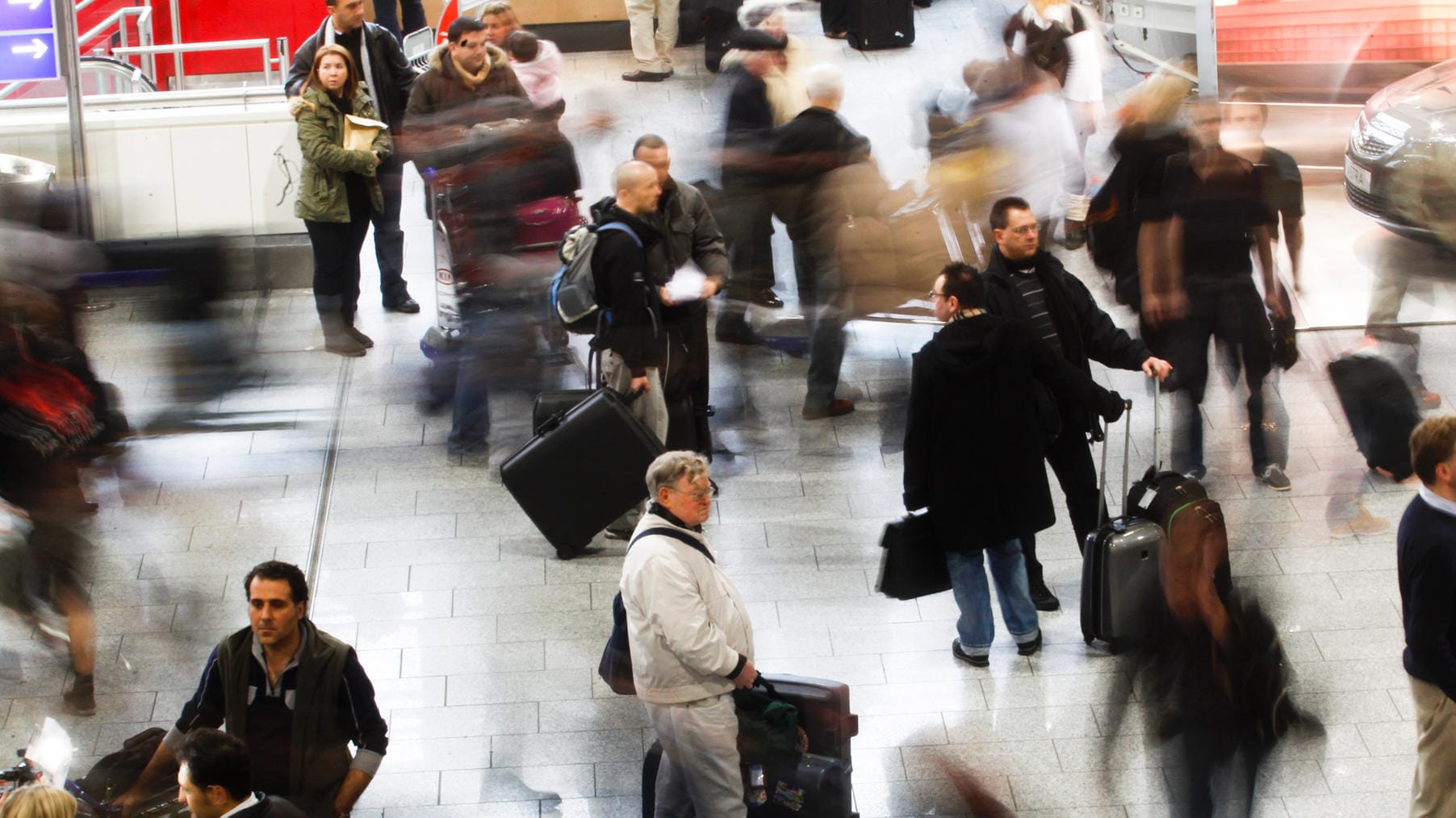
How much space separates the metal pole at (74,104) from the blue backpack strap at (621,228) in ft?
13.0

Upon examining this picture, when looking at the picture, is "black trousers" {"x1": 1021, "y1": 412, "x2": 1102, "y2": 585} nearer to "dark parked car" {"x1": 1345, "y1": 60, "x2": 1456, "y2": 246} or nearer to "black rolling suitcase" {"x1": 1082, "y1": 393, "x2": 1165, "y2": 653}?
"black rolling suitcase" {"x1": 1082, "y1": 393, "x2": 1165, "y2": 653}

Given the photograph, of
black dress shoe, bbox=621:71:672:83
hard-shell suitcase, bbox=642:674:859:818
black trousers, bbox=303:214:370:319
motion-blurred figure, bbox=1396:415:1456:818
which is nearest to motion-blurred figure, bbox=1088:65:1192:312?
motion-blurred figure, bbox=1396:415:1456:818

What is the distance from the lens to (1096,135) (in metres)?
11.1

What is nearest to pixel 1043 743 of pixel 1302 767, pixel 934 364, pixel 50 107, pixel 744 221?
pixel 1302 767

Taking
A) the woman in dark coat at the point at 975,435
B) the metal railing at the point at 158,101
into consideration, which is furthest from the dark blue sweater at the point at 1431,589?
the metal railing at the point at 158,101

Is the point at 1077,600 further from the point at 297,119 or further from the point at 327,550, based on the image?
the point at 297,119

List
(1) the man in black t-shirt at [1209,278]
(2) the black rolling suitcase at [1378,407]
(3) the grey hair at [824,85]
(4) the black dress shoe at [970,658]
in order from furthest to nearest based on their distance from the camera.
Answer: (3) the grey hair at [824,85], (2) the black rolling suitcase at [1378,407], (1) the man in black t-shirt at [1209,278], (4) the black dress shoe at [970,658]

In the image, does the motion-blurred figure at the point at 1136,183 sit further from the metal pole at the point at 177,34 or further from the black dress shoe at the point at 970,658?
the metal pole at the point at 177,34

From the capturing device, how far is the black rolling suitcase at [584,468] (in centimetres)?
698

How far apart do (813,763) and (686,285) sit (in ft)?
9.06

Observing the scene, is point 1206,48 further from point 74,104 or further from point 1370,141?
point 74,104

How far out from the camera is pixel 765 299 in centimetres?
952

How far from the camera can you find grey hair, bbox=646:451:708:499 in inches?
217

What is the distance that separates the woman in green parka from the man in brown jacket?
30cm
